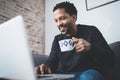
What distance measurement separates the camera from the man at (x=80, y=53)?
4.69ft

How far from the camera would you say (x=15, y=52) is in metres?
0.82

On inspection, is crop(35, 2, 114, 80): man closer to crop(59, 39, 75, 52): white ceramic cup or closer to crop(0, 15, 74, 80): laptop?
crop(59, 39, 75, 52): white ceramic cup

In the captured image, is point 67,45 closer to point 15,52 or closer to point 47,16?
point 15,52

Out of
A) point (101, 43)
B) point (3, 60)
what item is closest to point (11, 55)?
point (3, 60)

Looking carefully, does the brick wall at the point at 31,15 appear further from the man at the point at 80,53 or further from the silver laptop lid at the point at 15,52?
the silver laptop lid at the point at 15,52

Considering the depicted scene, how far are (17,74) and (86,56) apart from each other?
100cm

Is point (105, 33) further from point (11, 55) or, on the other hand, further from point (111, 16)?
point (11, 55)

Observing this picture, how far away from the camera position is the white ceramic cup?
70.0 inches

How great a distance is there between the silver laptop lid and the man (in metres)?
0.50

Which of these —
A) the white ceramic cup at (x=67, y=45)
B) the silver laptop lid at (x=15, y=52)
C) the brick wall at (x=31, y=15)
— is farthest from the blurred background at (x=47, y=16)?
the silver laptop lid at (x=15, y=52)

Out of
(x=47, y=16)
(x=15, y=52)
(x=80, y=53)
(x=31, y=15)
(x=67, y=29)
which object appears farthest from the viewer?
(x=47, y=16)

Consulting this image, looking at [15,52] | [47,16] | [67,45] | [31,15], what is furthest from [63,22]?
[47,16]

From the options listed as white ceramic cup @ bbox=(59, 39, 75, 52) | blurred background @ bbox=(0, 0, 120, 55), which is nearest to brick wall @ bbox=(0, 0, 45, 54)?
blurred background @ bbox=(0, 0, 120, 55)

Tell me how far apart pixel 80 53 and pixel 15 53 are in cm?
98
